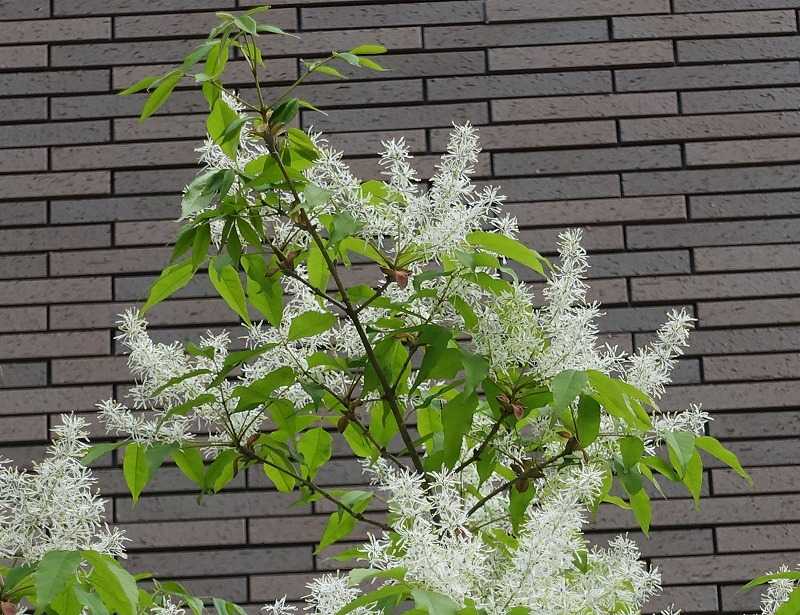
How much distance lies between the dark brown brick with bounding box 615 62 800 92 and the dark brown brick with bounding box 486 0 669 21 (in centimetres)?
14

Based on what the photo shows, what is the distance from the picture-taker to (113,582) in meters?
1.08

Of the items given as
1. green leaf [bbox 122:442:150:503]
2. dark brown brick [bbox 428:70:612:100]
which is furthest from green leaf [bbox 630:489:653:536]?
dark brown brick [bbox 428:70:612:100]

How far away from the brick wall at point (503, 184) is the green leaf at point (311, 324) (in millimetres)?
1154

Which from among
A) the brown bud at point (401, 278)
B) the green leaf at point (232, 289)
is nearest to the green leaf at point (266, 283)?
the green leaf at point (232, 289)

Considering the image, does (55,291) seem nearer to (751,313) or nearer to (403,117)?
(403,117)

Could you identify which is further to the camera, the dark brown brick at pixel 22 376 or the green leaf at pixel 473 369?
the dark brown brick at pixel 22 376

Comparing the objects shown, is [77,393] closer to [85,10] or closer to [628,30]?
[85,10]

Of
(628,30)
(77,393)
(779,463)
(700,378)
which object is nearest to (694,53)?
(628,30)

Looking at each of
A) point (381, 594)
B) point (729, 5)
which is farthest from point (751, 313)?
point (381, 594)

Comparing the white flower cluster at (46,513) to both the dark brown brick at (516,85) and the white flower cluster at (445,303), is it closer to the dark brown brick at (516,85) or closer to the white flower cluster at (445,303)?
the white flower cluster at (445,303)

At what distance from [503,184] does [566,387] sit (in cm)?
142

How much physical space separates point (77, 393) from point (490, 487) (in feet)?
4.03

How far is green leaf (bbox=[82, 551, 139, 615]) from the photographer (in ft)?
3.54

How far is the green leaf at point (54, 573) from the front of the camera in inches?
39.9
